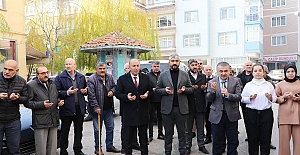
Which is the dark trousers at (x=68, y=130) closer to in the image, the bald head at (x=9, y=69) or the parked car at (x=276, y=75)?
the bald head at (x=9, y=69)

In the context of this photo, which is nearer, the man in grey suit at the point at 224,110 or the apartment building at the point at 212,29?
the man in grey suit at the point at 224,110

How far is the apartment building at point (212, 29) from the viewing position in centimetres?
2880

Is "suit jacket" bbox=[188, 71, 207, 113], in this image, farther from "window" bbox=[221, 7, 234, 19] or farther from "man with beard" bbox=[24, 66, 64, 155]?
"window" bbox=[221, 7, 234, 19]

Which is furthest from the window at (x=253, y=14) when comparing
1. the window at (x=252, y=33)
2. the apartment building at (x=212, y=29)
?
the window at (x=252, y=33)

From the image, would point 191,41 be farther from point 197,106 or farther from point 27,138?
point 27,138

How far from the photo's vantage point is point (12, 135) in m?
4.46

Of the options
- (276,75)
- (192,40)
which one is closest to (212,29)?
(192,40)

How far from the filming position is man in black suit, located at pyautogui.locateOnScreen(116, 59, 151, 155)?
16.9 feet

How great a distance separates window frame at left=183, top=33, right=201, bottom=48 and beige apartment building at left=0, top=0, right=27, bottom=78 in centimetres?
2059

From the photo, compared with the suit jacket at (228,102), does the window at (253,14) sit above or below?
above

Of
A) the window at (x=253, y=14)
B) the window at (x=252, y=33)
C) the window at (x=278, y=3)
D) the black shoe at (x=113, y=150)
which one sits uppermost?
the window at (x=278, y=3)

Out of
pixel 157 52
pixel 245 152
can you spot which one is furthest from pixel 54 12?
pixel 245 152

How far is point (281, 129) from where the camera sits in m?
4.91

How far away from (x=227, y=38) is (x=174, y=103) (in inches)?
1025
